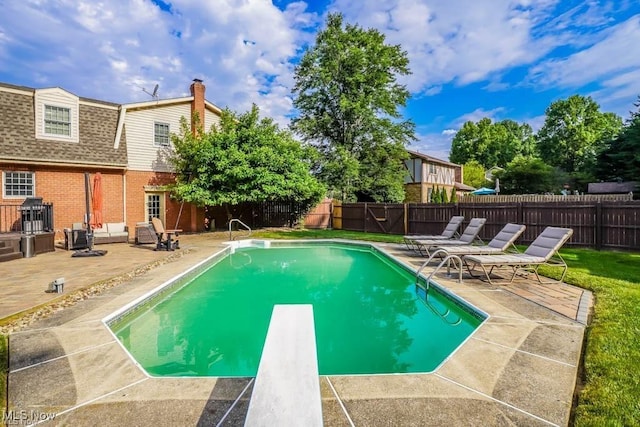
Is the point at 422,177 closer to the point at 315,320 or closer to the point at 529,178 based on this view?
the point at 529,178

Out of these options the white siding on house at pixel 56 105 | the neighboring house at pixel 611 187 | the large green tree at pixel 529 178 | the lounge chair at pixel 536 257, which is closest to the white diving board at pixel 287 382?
the lounge chair at pixel 536 257

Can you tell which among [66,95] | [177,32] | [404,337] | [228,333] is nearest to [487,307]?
[404,337]

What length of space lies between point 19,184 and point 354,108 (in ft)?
57.4

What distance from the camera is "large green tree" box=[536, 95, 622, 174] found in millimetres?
40312

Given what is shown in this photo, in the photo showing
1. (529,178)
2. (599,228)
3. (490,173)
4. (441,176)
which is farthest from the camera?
(490,173)

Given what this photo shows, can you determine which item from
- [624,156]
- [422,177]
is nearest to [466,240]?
[624,156]

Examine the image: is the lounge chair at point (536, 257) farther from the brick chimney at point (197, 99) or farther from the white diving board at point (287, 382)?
the brick chimney at point (197, 99)

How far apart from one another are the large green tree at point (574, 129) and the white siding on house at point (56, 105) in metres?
48.3

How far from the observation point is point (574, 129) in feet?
135

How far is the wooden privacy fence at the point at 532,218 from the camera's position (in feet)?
32.7

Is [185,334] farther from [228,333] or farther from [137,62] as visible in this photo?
[137,62]

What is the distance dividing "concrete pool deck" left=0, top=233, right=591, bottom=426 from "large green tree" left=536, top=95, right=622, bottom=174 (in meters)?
46.1

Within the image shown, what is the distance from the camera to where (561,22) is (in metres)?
12.5

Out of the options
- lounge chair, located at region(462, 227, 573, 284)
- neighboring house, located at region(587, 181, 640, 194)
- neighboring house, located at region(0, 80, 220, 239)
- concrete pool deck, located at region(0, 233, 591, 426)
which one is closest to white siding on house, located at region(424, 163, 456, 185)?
neighboring house, located at region(587, 181, 640, 194)
